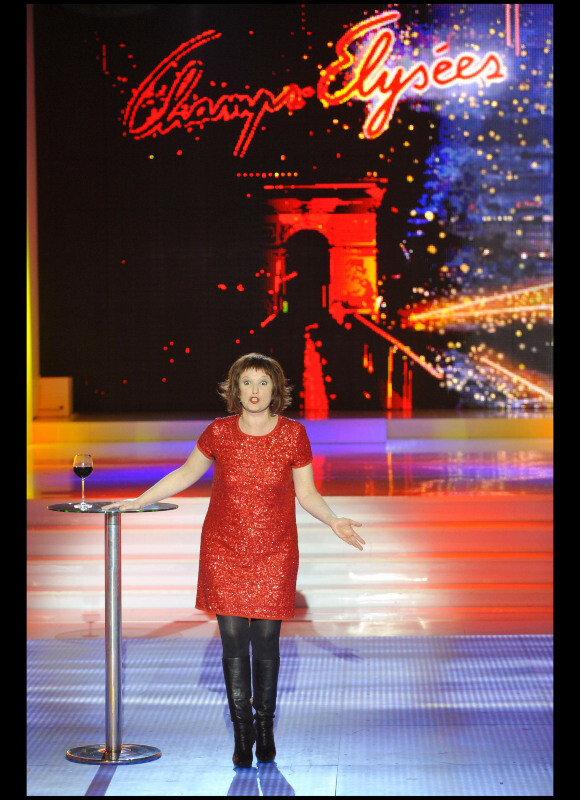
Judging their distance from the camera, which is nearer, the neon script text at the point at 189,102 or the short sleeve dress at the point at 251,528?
the short sleeve dress at the point at 251,528

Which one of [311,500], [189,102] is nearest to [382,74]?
[189,102]

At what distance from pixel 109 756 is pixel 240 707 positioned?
398mm

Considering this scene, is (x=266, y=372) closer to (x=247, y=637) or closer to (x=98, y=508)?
(x=98, y=508)

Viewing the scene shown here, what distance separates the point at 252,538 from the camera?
10.4ft

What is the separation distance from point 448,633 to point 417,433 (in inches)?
221

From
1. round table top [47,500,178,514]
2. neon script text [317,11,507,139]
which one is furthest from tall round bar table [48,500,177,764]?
neon script text [317,11,507,139]

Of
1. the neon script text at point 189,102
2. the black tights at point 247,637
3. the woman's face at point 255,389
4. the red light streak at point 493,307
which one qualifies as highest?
the neon script text at point 189,102

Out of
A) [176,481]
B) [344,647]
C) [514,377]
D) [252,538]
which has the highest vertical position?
[514,377]

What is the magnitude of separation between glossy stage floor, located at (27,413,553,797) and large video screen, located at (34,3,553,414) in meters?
4.21

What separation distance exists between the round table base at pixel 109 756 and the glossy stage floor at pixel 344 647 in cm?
2

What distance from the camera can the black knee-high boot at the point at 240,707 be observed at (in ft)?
10.3

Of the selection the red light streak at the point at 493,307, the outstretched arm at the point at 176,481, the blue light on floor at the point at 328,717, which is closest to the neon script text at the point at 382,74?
the red light streak at the point at 493,307

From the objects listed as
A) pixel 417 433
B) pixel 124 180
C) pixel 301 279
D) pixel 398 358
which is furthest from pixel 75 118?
pixel 417 433

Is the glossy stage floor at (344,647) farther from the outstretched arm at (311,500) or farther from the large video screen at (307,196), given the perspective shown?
the large video screen at (307,196)
